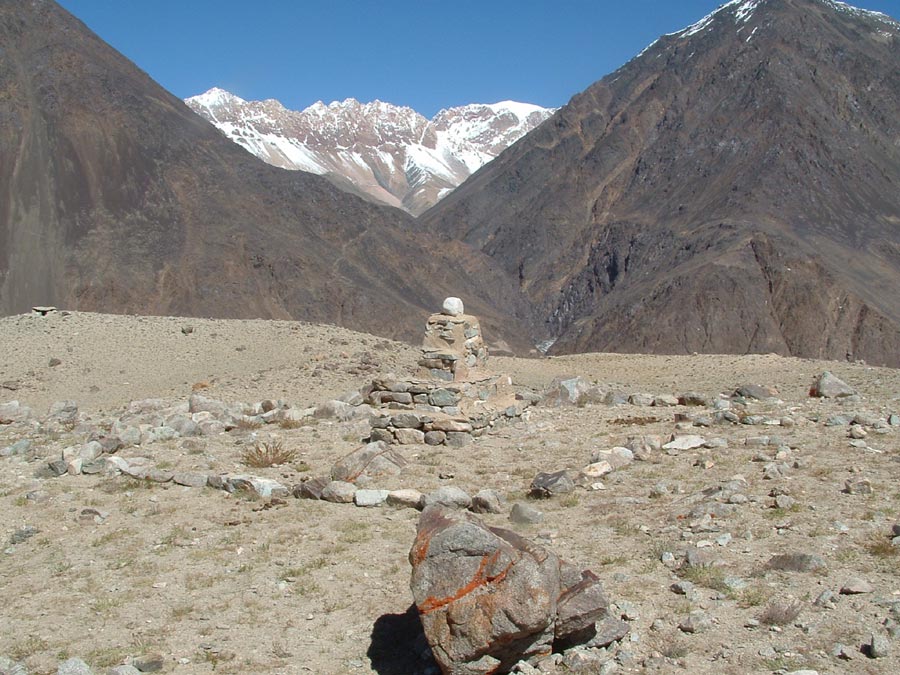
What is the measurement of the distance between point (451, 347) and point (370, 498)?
176 inches

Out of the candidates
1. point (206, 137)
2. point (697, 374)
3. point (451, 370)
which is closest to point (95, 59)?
point (206, 137)

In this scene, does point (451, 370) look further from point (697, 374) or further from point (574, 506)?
point (697, 374)

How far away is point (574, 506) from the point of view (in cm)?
812

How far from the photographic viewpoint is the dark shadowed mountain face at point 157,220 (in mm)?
43156

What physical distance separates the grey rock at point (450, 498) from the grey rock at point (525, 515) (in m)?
0.50

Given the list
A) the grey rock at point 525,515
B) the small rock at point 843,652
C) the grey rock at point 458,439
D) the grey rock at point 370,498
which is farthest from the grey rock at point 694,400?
the small rock at point 843,652

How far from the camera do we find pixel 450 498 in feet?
26.0

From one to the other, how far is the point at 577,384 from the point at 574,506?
8.07 meters

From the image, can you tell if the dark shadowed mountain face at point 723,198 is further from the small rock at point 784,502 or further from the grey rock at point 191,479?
the small rock at point 784,502

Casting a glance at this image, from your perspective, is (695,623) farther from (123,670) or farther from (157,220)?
(157,220)

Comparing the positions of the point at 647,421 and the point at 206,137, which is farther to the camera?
the point at 206,137

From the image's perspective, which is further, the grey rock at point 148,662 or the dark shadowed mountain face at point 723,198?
the dark shadowed mountain face at point 723,198

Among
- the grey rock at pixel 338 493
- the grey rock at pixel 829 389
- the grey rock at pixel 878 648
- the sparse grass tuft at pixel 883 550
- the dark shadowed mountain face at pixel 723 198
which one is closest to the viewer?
the grey rock at pixel 878 648

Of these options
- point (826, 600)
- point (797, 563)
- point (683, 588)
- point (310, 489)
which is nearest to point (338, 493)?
point (310, 489)
